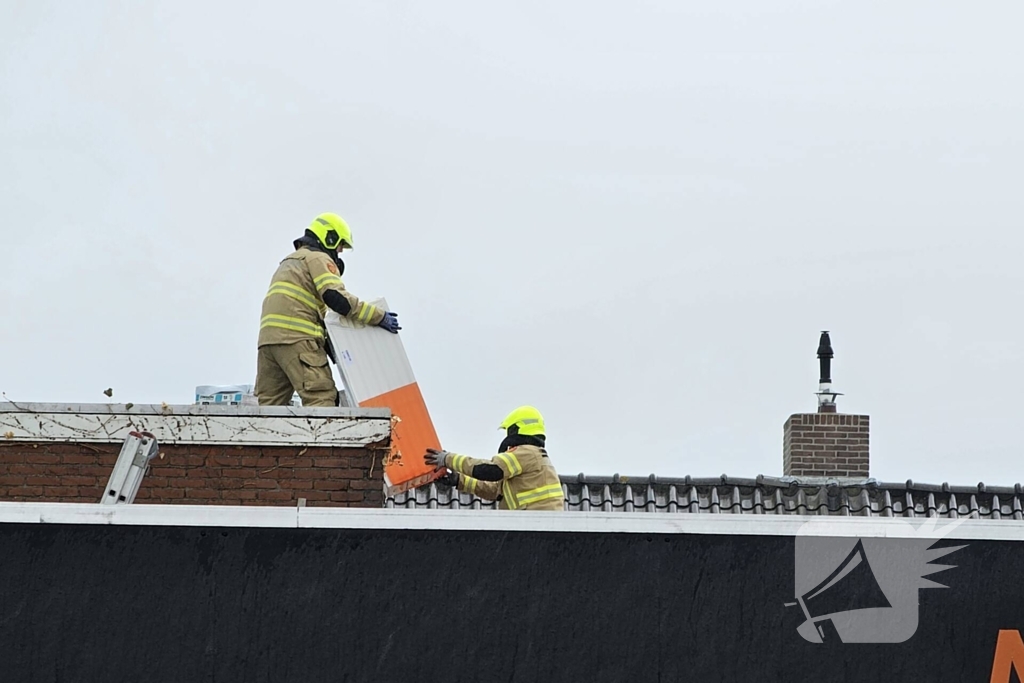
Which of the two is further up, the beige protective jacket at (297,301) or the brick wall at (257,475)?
the beige protective jacket at (297,301)

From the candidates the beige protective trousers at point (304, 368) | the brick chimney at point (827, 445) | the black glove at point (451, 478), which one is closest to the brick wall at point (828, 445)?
the brick chimney at point (827, 445)

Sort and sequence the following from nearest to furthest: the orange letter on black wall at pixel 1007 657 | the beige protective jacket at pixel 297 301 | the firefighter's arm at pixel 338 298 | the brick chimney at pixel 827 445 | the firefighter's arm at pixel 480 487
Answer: the orange letter on black wall at pixel 1007 657, the firefighter's arm at pixel 338 298, the beige protective jacket at pixel 297 301, the firefighter's arm at pixel 480 487, the brick chimney at pixel 827 445

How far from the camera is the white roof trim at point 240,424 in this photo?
24.2ft

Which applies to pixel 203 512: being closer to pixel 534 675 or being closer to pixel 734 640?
pixel 534 675

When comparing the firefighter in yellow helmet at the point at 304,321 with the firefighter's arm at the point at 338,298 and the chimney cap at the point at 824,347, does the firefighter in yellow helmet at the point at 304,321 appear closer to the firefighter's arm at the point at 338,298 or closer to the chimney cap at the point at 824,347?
the firefighter's arm at the point at 338,298

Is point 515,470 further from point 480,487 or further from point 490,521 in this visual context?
point 490,521

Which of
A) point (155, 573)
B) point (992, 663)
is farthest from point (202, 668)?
point (992, 663)

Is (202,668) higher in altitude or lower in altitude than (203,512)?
lower

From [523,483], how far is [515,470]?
213 millimetres

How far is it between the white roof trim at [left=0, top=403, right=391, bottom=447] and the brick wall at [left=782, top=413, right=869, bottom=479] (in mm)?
10329

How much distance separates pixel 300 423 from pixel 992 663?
345 centimetres

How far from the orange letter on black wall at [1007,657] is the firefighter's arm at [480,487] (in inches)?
131

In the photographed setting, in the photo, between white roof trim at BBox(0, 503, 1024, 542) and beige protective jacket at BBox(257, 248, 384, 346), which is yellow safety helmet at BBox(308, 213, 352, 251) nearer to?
beige protective jacket at BBox(257, 248, 384, 346)

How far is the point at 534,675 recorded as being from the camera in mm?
5605
